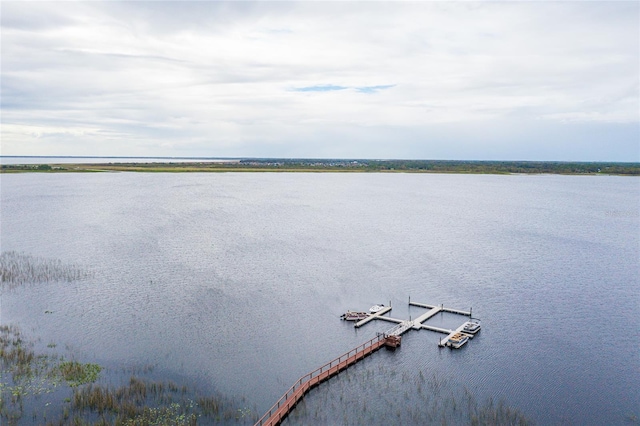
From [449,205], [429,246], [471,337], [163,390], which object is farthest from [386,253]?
[449,205]

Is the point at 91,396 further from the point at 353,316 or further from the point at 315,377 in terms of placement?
the point at 353,316

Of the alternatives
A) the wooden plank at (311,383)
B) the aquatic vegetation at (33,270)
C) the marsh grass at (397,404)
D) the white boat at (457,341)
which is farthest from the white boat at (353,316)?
the aquatic vegetation at (33,270)

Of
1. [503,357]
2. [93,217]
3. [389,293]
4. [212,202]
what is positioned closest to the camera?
[503,357]

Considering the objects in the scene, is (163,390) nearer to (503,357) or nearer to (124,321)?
(124,321)

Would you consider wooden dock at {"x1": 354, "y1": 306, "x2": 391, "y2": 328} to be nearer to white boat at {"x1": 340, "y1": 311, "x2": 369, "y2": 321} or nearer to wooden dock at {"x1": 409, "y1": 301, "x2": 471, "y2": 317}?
white boat at {"x1": 340, "y1": 311, "x2": 369, "y2": 321}

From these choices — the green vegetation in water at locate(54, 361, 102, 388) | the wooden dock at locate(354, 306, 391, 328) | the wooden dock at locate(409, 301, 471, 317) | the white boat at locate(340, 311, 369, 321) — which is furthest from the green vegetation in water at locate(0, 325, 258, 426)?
the wooden dock at locate(409, 301, 471, 317)
